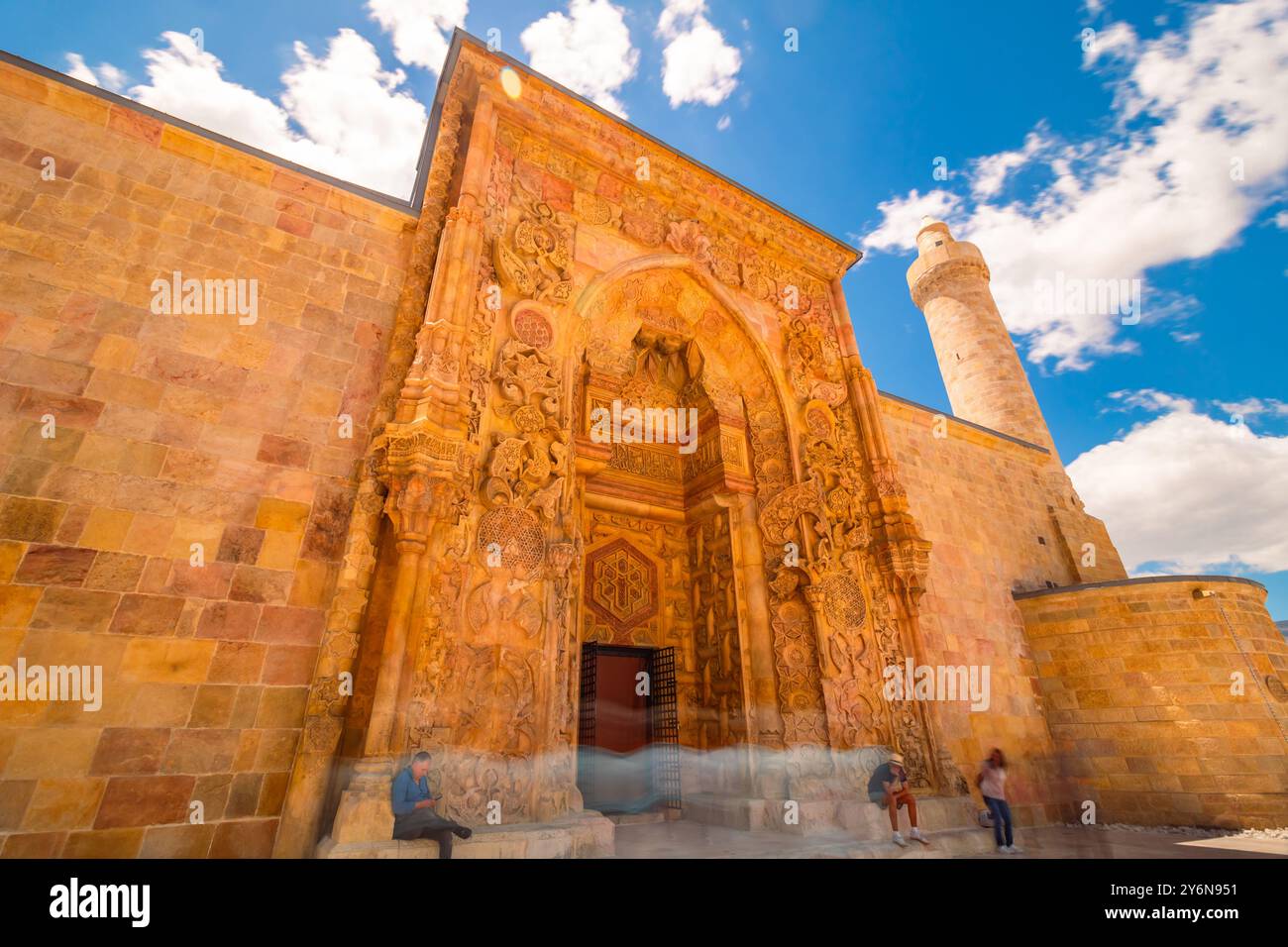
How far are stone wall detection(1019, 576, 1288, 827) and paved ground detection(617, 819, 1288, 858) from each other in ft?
3.52

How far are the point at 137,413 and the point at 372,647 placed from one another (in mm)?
2916

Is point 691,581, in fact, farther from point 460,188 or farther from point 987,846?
point 460,188

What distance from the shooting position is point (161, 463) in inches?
183

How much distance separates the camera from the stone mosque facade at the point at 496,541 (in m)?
4.18

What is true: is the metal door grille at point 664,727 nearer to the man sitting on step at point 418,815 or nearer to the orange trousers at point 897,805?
the orange trousers at point 897,805

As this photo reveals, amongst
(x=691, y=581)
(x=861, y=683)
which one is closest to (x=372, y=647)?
(x=691, y=581)

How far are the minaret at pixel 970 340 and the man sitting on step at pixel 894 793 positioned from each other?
11.9m

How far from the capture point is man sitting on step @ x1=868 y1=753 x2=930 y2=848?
5.60 m

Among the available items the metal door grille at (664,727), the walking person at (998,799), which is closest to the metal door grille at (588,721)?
the metal door grille at (664,727)

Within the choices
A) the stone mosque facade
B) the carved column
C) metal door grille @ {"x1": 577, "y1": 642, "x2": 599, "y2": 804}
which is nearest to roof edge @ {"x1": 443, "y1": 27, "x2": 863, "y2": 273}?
the stone mosque facade

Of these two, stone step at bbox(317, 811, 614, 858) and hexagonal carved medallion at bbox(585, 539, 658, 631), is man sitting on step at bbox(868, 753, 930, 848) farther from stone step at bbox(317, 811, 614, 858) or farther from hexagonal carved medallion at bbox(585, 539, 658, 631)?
hexagonal carved medallion at bbox(585, 539, 658, 631)

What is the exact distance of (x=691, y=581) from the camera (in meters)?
8.59

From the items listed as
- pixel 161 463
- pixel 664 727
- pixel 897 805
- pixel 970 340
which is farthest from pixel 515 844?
pixel 970 340
